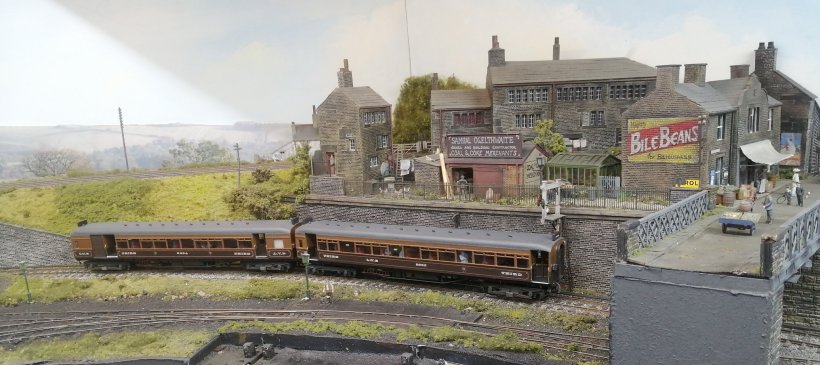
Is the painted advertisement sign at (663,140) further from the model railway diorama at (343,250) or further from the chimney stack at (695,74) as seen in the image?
the model railway diorama at (343,250)

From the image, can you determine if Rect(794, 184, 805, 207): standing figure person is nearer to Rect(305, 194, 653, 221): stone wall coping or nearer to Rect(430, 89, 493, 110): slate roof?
Rect(305, 194, 653, 221): stone wall coping

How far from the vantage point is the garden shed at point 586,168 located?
24625 mm

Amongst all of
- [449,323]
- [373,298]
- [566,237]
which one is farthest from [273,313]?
[566,237]

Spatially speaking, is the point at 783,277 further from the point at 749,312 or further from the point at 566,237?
the point at 566,237

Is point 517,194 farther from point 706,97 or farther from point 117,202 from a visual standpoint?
point 117,202

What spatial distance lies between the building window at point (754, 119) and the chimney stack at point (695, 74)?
267 centimetres

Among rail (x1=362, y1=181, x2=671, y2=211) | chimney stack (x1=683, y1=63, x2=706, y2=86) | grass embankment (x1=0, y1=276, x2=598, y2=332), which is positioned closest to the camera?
grass embankment (x1=0, y1=276, x2=598, y2=332)

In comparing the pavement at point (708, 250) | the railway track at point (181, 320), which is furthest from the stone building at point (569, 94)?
the railway track at point (181, 320)

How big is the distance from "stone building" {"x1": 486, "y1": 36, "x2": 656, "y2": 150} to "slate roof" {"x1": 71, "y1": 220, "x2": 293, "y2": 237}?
45.1 ft

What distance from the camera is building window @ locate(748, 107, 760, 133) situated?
2455 centimetres

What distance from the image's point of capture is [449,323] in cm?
1716

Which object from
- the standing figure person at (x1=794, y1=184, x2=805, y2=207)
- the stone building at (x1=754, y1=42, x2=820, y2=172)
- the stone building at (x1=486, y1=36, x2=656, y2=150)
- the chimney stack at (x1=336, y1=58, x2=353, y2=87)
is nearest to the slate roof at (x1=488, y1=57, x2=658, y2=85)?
the stone building at (x1=486, y1=36, x2=656, y2=150)

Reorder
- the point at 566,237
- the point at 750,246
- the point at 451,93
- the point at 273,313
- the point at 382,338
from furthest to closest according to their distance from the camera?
the point at 451,93 → the point at 566,237 → the point at 273,313 → the point at 382,338 → the point at 750,246

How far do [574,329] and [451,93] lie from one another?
17946 millimetres
